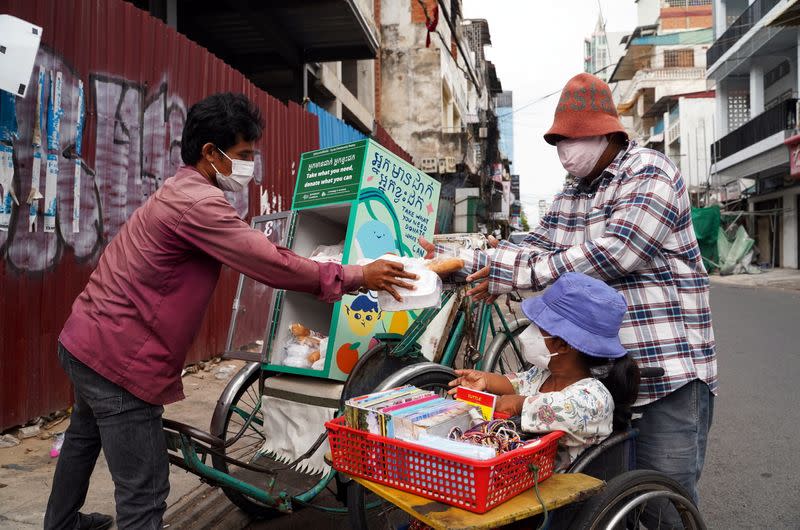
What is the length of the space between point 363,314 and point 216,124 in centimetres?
163

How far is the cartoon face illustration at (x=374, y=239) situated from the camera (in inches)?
141

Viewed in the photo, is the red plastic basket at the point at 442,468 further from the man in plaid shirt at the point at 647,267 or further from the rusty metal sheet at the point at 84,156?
the rusty metal sheet at the point at 84,156

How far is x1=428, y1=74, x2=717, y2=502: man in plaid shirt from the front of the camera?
6.80 feet

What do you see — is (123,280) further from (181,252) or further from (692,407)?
(692,407)

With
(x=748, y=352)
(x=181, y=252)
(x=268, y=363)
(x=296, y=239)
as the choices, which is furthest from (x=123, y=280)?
(x=748, y=352)

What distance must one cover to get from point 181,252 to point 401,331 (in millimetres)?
1990

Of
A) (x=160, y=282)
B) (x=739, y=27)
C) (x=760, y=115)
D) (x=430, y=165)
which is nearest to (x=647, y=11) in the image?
(x=739, y=27)

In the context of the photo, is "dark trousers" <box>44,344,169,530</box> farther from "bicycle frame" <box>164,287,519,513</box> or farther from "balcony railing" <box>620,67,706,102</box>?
"balcony railing" <box>620,67,706,102</box>

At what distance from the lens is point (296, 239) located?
156 inches

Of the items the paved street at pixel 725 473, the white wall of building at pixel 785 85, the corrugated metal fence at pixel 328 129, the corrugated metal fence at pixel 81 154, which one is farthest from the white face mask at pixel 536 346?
the white wall of building at pixel 785 85

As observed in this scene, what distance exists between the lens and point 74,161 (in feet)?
14.5

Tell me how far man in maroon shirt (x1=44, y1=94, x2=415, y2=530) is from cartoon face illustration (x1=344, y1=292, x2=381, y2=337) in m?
1.25

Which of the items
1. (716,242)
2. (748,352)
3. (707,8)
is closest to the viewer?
(748,352)

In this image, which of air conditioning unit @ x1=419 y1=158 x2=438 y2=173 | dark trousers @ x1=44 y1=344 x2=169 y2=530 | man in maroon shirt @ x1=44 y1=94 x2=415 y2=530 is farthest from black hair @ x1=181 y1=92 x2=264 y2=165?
air conditioning unit @ x1=419 y1=158 x2=438 y2=173
